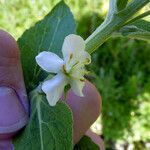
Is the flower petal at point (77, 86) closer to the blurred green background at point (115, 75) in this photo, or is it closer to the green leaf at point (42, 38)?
the green leaf at point (42, 38)

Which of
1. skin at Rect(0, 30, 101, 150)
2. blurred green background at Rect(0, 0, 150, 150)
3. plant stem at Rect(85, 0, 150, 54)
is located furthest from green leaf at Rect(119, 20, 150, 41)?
blurred green background at Rect(0, 0, 150, 150)

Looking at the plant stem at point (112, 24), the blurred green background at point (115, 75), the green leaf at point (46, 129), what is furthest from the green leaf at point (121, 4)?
the blurred green background at point (115, 75)

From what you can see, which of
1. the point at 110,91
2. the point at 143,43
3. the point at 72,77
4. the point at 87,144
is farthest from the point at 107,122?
the point at 72,77

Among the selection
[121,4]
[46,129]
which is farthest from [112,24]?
[46,129]

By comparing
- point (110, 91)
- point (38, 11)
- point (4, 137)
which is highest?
point (4, 137)

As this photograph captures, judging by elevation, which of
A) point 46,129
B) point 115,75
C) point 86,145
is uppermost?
point 46,129

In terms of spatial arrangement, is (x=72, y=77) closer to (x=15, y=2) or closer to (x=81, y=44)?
(x=81, y=44)

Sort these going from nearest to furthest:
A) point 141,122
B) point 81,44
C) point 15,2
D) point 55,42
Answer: point 81,44
point 55,42
point 141,122
point 15,2

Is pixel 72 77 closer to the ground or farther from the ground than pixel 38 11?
farther from the ground

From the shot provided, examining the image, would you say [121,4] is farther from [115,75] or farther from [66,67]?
[115,75]
